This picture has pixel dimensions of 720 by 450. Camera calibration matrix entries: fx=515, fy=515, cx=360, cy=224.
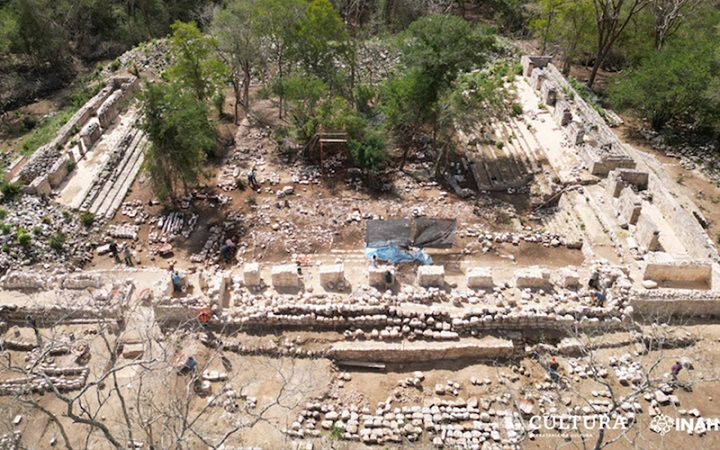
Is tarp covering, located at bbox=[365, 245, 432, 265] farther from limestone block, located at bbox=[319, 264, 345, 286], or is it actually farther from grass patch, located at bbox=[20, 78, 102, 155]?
grass patch, located at bbox=[20, 78, 102, 155]

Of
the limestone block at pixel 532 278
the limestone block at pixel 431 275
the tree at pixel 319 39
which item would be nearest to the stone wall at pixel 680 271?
the limestone block at pixel 532 278

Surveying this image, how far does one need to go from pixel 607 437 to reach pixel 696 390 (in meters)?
4.32

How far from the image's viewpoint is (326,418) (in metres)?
17.9

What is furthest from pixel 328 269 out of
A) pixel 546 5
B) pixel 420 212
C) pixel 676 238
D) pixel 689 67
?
pixel 546 5

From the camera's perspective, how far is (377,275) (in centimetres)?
2236

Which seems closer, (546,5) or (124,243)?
(124,243)

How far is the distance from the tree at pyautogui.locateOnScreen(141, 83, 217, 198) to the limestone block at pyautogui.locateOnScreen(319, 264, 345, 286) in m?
10.1

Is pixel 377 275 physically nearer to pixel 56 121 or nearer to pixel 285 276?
pixel 285 276

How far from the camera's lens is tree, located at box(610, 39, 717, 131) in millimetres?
32344

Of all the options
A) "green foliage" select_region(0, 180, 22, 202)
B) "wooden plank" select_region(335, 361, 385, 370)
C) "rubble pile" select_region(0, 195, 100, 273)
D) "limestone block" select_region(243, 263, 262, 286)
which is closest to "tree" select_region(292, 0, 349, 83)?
"rubble pile" select_region(0, 195, 100, 273)

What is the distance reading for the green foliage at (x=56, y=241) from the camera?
80.8ft

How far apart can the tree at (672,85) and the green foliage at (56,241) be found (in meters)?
35.3

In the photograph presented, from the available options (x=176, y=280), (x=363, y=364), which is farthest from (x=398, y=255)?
(x=176, y=280)

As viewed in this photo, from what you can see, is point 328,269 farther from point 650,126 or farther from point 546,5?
point 546,5
